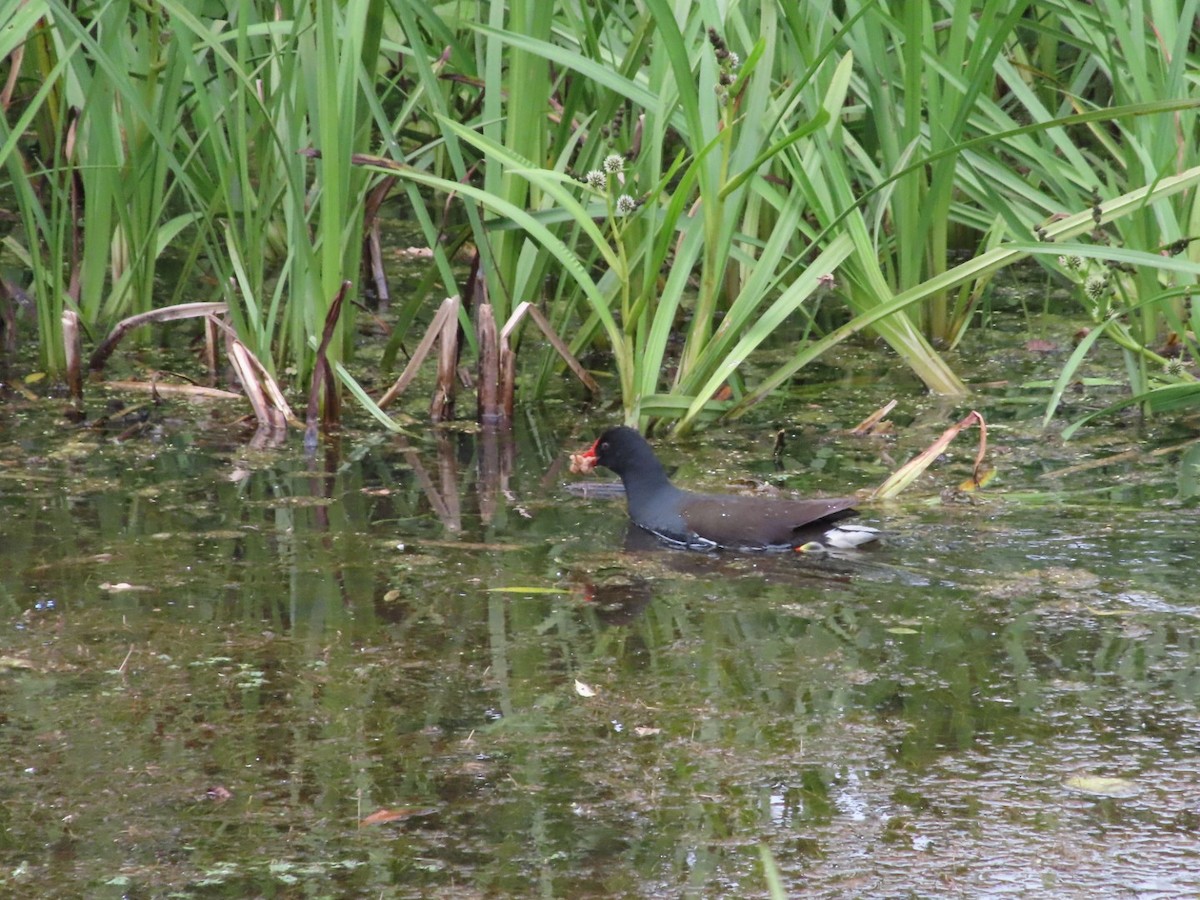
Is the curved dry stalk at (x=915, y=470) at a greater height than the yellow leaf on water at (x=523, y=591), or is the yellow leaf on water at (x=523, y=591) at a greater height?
the curved dry stalk at (x=915, y=470)

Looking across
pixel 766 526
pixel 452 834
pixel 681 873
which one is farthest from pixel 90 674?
pixel 766 526

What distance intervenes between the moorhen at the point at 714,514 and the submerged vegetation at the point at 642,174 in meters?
0.37

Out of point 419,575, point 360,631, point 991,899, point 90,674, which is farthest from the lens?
point 419,575

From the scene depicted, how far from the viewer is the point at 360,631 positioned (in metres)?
3.44

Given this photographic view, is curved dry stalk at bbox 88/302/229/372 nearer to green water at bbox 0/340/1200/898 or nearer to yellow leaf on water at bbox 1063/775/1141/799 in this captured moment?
green water at bbox 0/340/1200/898

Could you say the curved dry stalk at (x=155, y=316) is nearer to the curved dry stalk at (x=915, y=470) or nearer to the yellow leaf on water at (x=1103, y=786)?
the curved dry stalk at (x=915, y=470)

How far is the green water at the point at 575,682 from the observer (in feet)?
8.06

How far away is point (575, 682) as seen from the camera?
3.17m

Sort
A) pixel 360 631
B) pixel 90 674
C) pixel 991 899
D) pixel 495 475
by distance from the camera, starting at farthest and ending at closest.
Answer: pixel 495 475 < pixel 360 631 < pixel 90 674 < pixel 991 899

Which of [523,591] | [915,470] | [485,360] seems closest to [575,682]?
[523,591]

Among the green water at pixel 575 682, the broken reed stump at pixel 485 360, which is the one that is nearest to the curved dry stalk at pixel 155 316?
the green water at pixel 575 682

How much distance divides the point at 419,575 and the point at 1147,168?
2.55 meters

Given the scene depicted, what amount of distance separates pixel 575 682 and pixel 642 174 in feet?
8.43

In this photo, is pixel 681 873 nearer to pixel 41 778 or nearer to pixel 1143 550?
pixel 41 778
